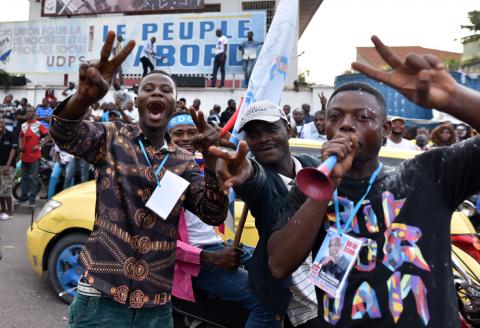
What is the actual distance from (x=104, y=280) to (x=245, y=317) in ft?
4.60

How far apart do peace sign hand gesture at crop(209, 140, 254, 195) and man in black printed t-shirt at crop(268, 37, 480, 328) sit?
0.20 meters

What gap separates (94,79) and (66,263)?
292cm

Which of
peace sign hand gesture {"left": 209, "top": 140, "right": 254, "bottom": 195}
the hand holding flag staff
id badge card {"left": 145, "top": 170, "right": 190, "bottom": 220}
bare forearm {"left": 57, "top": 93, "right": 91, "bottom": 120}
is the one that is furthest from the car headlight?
peace sign hand gesture {"left": 209, "top": 140, "right": 254, "bottom": 195}

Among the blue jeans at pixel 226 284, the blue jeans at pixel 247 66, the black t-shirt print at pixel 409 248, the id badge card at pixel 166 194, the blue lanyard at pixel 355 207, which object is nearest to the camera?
the black t-shirt print at pixel 409 248

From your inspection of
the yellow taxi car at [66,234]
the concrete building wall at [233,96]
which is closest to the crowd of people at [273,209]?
the yellow taxi car at [66,234]

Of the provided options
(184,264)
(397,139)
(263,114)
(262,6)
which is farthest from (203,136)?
(262,6)

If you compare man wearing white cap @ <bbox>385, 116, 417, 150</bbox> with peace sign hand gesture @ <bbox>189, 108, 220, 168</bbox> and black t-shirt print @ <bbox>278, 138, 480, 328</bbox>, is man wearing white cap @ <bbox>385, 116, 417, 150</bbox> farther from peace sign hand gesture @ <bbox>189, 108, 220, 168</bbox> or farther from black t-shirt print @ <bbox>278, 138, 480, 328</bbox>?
black t-shirt print @ <bbox>278, 138, 480, 328</bbox>

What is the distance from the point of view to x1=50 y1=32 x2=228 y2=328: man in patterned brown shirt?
6.34 feet

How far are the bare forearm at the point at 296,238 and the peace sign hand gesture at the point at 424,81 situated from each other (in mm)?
428

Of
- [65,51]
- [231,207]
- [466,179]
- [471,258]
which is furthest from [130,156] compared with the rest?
[65,51]

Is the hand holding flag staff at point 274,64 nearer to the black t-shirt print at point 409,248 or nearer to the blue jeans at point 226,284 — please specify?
the blue jeans at point 226,284

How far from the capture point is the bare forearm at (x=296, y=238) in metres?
1.43

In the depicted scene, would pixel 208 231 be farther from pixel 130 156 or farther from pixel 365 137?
pixel 365 137

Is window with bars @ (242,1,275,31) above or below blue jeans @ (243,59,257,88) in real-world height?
above
